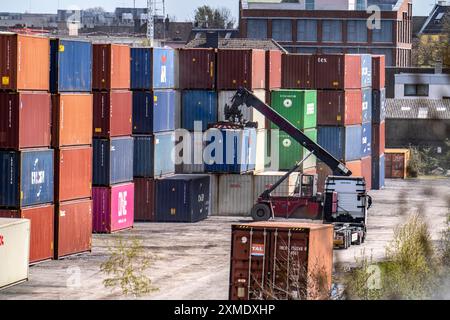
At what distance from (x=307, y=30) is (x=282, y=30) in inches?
130

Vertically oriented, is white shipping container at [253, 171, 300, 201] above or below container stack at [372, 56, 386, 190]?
below

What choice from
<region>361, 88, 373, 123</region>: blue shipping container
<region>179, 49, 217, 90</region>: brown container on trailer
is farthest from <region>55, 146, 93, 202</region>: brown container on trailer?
<region>361, 88, 373, 123</region>: blue shipping container

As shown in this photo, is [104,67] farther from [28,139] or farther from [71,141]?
[28,139]

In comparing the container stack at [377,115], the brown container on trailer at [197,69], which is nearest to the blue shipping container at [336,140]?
the container stack at [377,115]

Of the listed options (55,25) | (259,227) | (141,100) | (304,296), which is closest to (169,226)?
(141,100)

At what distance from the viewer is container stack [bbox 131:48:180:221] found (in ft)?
192

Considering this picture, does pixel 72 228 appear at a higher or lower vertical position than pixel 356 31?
lower

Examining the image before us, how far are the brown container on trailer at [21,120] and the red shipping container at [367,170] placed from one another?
4207 cm

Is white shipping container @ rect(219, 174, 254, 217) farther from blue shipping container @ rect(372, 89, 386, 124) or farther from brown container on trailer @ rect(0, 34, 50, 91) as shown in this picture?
blue shipping container @ rect(372, 89, 386, 124)

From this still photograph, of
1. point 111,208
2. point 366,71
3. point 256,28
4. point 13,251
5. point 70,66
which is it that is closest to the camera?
point 13,251

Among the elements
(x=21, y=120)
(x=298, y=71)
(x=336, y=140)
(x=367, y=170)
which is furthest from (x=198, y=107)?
(x=367, y=170)

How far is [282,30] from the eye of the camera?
146 metres

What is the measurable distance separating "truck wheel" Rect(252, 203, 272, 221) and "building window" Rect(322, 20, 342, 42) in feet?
287
